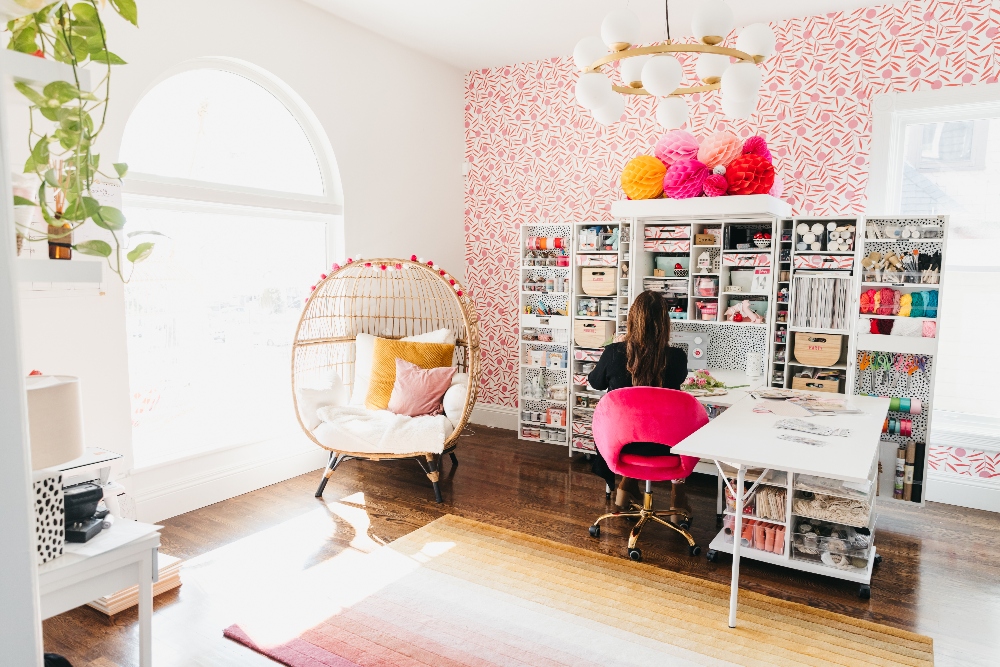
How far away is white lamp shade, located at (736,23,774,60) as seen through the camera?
94.0 inches

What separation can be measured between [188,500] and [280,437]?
2.36 ft

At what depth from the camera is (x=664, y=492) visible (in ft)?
13.7

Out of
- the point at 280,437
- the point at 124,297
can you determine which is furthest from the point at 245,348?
the point at 124,297

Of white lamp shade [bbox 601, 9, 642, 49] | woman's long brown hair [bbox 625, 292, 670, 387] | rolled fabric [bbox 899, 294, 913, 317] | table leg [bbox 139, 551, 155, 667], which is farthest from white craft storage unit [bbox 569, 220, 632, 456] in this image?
table leg [bbox 139, 551, 155, 667]

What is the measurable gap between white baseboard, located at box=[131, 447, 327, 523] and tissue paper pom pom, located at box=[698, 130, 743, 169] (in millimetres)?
3212

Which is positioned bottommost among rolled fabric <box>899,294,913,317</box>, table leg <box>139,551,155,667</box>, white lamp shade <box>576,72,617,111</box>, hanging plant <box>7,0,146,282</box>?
table leg <box>139,551,155,667</box>

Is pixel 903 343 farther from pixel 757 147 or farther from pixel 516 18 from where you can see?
pixel 516 18

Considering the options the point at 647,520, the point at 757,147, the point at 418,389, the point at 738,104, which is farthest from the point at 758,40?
the point at 418,389

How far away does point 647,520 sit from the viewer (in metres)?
3.41

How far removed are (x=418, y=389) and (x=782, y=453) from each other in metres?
2.42

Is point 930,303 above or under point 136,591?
above

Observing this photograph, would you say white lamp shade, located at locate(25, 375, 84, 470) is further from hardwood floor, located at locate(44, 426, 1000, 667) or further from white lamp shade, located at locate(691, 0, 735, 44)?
white lamp shade, located at locate(691, 0, 735, 44)

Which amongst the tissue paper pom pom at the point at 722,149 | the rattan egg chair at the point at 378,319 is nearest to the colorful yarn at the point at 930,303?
the tissue paper pom pom at the point at 722,149

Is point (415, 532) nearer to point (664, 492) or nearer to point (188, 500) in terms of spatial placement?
point (188, 500)
